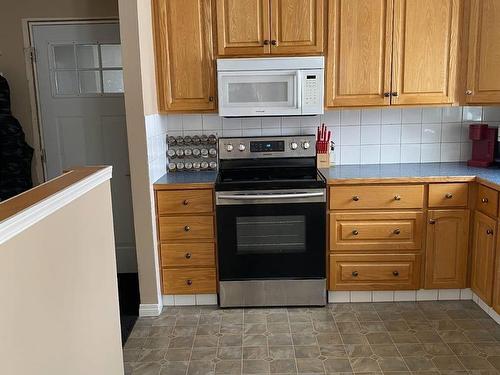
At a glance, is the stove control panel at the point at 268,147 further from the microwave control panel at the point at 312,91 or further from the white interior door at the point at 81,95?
the white interior door at the point at 81,95

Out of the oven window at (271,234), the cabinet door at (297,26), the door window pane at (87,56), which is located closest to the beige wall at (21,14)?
the door window pane at (87,56)

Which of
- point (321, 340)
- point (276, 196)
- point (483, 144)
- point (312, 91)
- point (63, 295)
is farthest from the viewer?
point (483, 144)

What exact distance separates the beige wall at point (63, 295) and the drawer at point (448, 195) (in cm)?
200

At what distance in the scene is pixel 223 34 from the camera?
3064 mm

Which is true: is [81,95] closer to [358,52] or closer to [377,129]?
[358,52]

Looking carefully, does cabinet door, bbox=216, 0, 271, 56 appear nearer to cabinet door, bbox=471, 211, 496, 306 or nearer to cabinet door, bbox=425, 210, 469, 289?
cabinet door, bbox=425, 210, 469, 289

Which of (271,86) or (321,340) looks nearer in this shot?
(321,340)

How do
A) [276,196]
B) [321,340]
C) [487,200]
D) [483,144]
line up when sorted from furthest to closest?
[483,144] < [276,196] < [487,200] < [321,340]

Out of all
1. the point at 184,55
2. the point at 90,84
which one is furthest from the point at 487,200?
the point at 90,84

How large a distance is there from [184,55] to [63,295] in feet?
6.58

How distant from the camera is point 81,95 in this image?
3.53 m

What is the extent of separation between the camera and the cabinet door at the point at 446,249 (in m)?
2.96

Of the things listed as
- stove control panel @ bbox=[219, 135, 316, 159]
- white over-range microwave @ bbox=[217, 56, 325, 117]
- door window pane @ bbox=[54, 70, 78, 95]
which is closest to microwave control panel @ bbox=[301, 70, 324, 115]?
white over-range microwave @ bbox=[217, 56, 325, 117]

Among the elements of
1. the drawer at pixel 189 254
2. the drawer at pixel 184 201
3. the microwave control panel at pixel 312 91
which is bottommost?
the drawer at pixel 189 254
